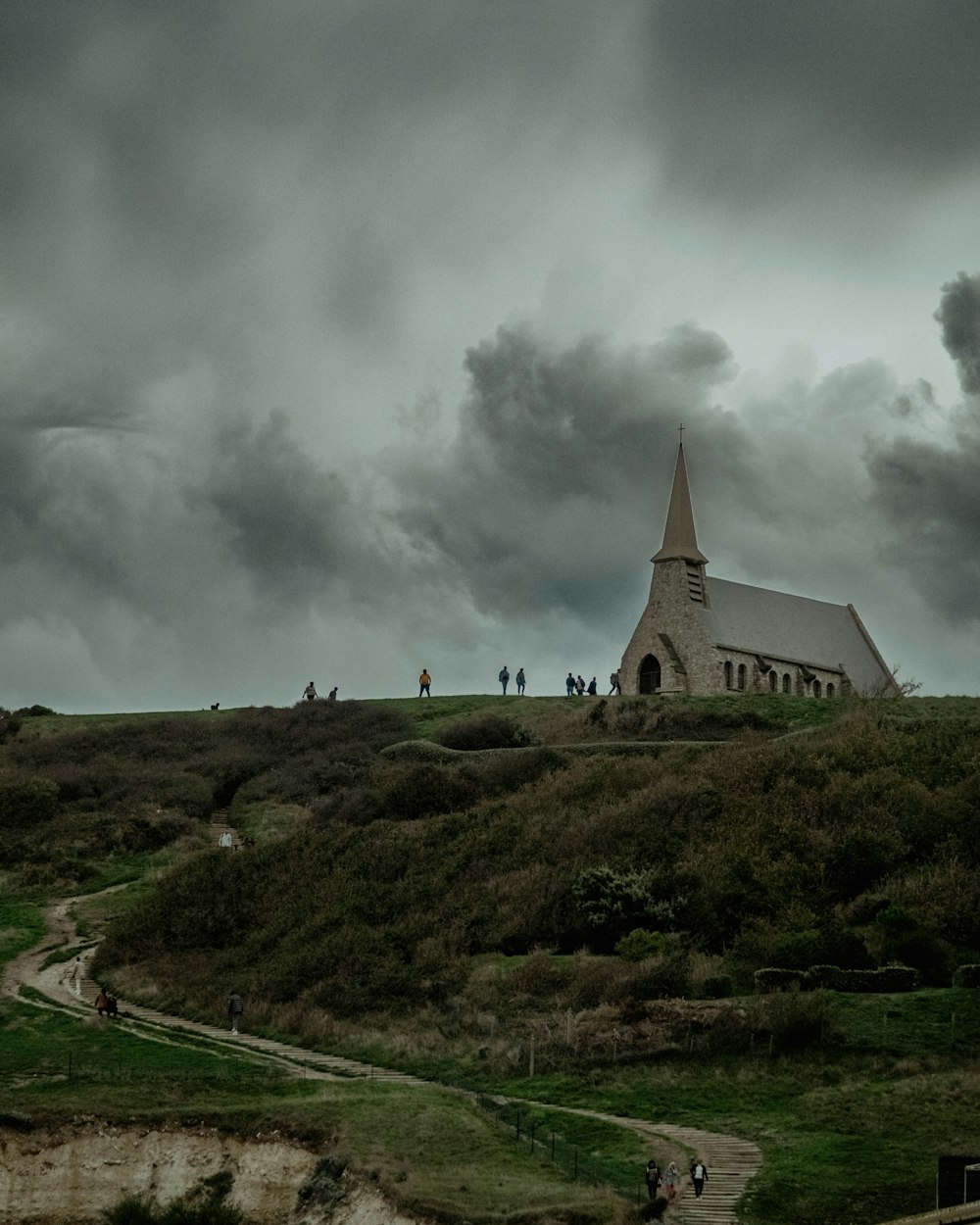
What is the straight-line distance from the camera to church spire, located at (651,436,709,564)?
257 feet

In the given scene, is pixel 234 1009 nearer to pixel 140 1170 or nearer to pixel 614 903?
pixel 614 903

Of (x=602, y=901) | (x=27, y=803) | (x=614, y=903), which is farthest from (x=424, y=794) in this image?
(x=614, y=903)

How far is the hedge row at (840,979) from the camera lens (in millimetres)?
38844

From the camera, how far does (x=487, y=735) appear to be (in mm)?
69500

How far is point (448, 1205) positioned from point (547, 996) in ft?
47.6

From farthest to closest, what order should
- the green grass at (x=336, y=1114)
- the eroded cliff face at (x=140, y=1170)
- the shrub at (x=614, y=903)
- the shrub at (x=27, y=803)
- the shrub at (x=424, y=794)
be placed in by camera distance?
the shrub at (x=27, y=803)
the shrub at (x=424, y=794)
the shrub at (x=614, y=903)
the eroded cliff face at (x=140, y=1170)
the green grass at (x=336, y=1114)

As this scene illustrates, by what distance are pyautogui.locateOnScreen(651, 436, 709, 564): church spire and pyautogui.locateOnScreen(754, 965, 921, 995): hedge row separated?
4005 centimetres

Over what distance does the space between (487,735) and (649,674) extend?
39.2 feet

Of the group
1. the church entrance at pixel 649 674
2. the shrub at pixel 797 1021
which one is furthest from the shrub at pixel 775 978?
the church entrance at pixel 649 674

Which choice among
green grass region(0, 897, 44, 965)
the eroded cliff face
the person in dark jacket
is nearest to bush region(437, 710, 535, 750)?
green grass region(0, 897, 44, 965)

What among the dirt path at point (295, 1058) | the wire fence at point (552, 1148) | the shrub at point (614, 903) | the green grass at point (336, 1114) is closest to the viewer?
the green grass at point (336, 1114)

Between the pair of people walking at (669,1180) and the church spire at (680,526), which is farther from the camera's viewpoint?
the church spire at (680,526)

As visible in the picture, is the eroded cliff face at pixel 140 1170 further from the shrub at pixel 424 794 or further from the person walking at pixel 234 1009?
the shrub at pixel 424 794

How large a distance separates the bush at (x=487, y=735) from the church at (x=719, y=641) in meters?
9.61
